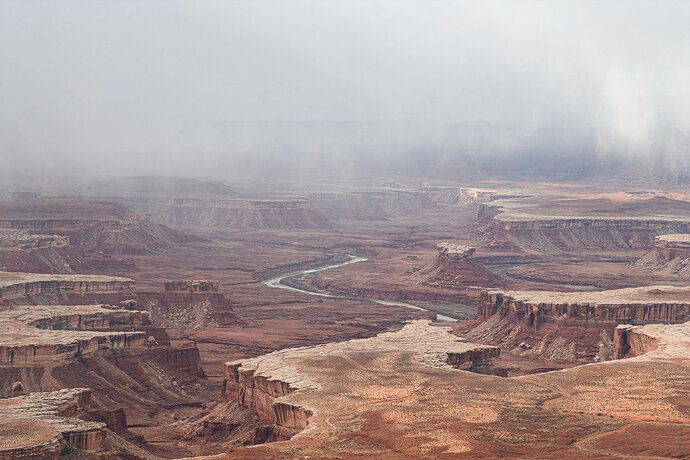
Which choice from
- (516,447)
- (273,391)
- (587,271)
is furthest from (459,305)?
(516,447)

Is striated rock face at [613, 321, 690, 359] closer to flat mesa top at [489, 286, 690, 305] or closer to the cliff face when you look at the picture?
A: flat mesa top at [489, 286, 690, 305]

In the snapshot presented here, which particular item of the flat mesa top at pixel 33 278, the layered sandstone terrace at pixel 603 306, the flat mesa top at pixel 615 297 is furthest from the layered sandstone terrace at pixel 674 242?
the flat mesa top at pixel 33 278

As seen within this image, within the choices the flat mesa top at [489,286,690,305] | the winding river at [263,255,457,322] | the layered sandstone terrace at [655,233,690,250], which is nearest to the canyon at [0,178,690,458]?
the flat mesa top at [489,286,690,305]

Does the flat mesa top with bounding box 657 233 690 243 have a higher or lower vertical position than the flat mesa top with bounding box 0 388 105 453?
higher

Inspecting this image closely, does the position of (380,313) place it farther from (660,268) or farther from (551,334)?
(660,268)

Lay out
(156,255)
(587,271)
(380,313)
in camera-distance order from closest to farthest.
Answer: (380,313)
(587,271)
(156,255)
